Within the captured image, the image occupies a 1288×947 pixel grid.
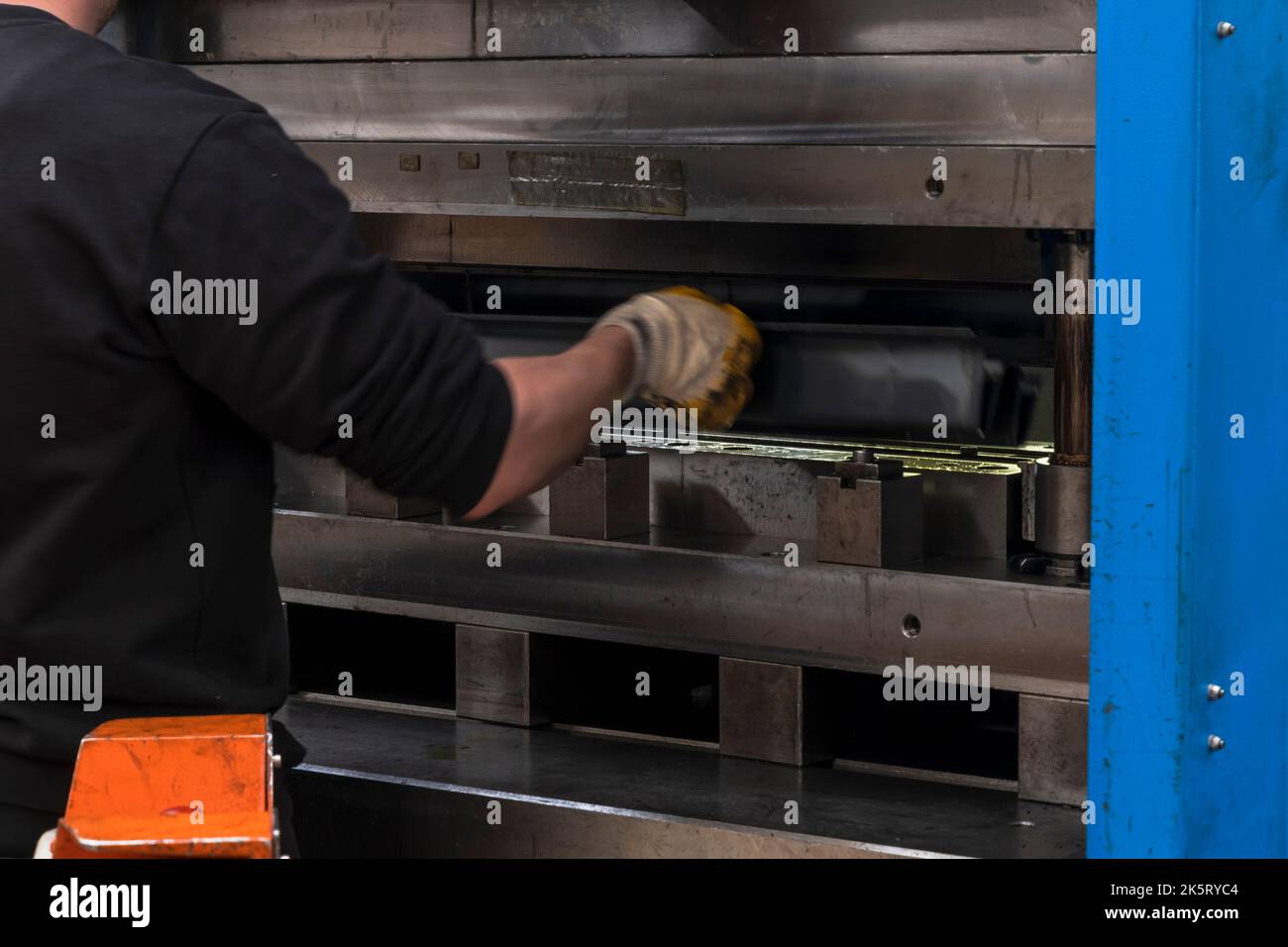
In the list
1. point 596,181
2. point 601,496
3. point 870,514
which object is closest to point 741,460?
point 601,496

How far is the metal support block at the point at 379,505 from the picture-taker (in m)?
2.26

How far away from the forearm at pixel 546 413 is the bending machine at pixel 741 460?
17.2 inches

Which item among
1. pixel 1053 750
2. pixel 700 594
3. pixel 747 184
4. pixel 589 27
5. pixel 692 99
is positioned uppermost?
pixel 589 27

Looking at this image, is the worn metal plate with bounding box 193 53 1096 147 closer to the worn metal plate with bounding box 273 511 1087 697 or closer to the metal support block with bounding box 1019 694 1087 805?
the worn metal plate with bounding box 273 511 1087 697

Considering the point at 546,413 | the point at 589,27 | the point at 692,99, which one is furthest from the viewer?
the point at 589,27

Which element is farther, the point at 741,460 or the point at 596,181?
the point at 741,460

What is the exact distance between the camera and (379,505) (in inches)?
89.3

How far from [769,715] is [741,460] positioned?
0.36 meters

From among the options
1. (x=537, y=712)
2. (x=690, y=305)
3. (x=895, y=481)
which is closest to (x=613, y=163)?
(x=690, y=305)

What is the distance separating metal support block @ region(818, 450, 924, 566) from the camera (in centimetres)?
190

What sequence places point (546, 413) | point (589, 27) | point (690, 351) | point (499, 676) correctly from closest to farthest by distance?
point (546, 413) → point (690, 351) → point (589, 27) → point (499, 676)

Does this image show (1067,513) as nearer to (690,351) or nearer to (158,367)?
(690,351)

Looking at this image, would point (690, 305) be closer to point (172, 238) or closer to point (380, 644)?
point (172, 238)
